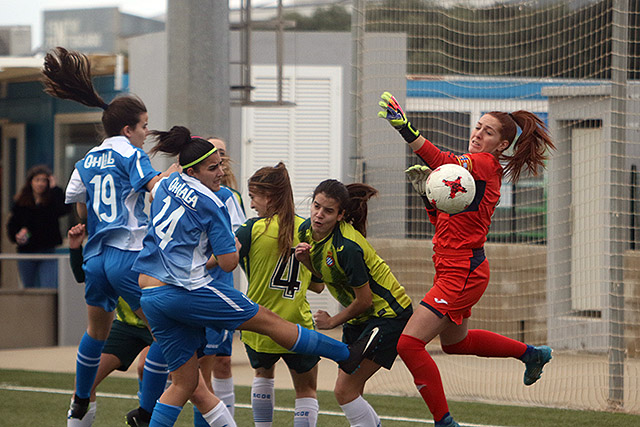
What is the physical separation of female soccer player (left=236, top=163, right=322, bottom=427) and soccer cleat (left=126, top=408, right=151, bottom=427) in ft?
2.53

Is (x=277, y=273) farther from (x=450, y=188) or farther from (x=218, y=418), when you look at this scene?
(x=450, y=188)

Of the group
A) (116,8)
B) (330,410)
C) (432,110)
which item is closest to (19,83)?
(116,8)

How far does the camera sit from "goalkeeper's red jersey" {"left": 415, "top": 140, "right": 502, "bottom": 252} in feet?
16.9

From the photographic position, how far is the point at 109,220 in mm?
5348

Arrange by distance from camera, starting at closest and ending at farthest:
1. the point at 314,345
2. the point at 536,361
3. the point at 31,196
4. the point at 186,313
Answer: the point at 186,313
the point at 314,345
the point at 536,361
the point at 31,196

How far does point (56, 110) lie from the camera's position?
608 inches

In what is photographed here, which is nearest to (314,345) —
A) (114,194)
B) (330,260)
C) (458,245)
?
(330,260)

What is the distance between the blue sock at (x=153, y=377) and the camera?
5.40 m

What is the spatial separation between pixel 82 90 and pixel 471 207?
244 centimetres

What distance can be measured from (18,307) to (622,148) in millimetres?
6882

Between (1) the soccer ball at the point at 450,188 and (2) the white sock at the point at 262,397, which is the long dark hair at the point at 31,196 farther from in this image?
(1) the soccer ball at the point at 450,188

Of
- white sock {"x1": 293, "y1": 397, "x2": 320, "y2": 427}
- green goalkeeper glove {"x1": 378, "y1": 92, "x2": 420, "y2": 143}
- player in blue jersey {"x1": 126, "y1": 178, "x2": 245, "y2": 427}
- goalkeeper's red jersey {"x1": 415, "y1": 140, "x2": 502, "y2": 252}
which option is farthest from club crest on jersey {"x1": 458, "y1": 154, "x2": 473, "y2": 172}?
white sock {"x1": 293, "y1": 397, "x2": 320, "y2": 427}

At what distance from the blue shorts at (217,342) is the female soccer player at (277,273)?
334 millimetres

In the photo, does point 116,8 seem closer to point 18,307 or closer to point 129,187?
point 18,307
